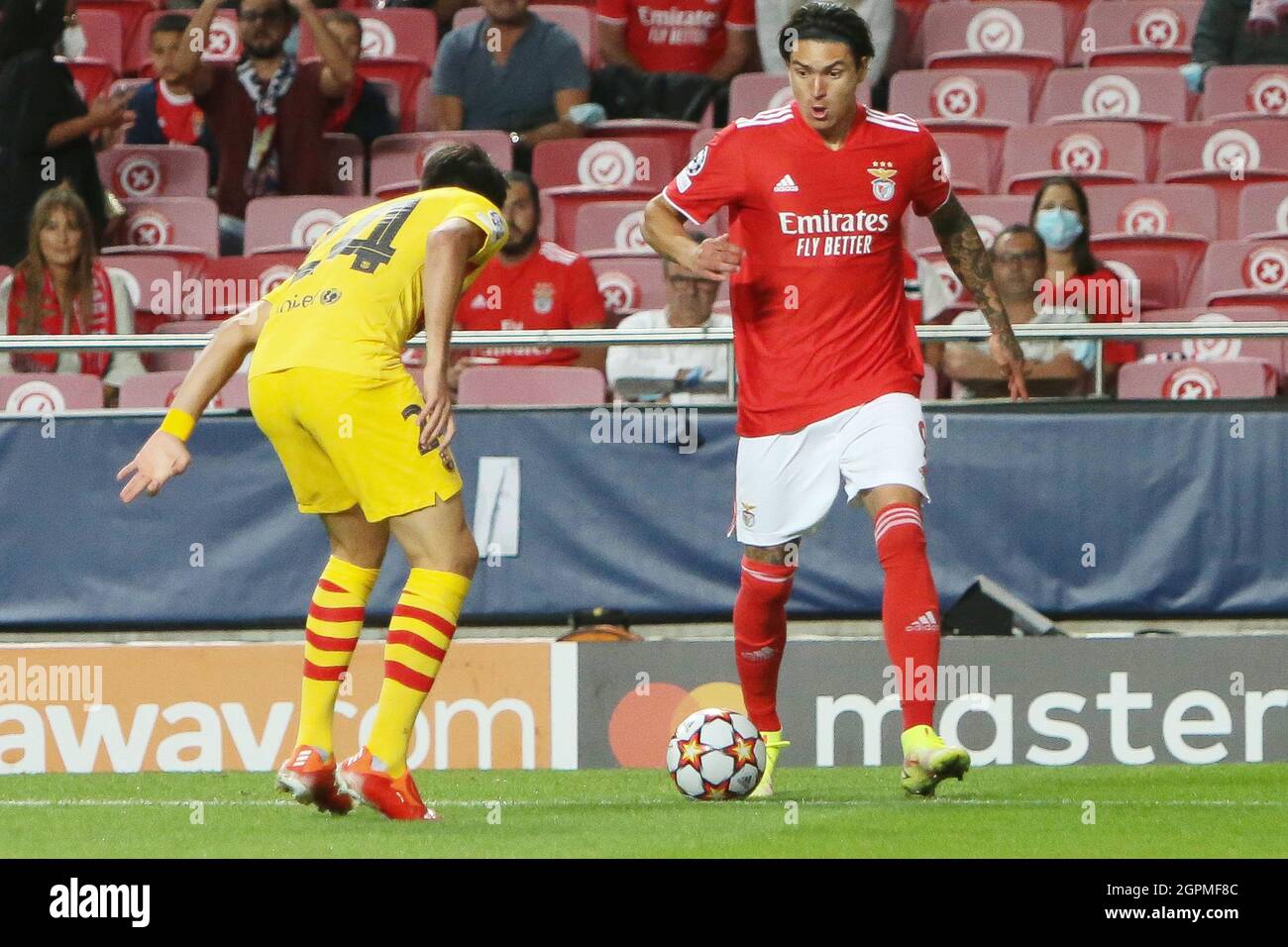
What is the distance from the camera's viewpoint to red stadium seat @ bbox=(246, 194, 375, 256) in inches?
415

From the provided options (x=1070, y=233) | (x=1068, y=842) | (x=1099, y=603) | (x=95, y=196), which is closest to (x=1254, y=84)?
(x=1070, y=233)

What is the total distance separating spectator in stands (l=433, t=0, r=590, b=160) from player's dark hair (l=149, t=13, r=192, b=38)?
1.40m

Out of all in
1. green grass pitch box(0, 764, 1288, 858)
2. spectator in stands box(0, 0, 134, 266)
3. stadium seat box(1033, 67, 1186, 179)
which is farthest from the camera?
stadium seat box(1033, 67, 1186, 179)

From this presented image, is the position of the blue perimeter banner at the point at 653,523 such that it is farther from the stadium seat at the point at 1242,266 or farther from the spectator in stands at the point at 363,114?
the spectator in stands at the point at 363,114

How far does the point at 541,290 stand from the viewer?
9.22 metres

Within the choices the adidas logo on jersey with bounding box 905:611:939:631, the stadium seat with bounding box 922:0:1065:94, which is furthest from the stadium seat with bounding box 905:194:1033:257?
the adidas logo on jersey with bounding box 905:611:939:631

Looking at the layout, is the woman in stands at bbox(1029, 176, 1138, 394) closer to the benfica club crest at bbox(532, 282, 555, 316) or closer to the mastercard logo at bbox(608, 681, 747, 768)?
the benfica club crest at bbox(532, 282, 555, 316)

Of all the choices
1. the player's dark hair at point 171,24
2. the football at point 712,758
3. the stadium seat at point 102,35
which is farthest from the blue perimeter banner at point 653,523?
the stadium seat at point 102,35

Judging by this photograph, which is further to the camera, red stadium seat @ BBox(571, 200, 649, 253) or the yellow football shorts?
red stadium seat @ BBox(571, 200, 649, 253)

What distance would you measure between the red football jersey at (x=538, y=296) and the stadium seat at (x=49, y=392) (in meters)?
1.63

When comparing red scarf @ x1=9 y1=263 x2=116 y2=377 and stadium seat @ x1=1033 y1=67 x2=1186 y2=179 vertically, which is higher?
stadium seat @ x1=1033 y1=67 x2=1186 y2=179
